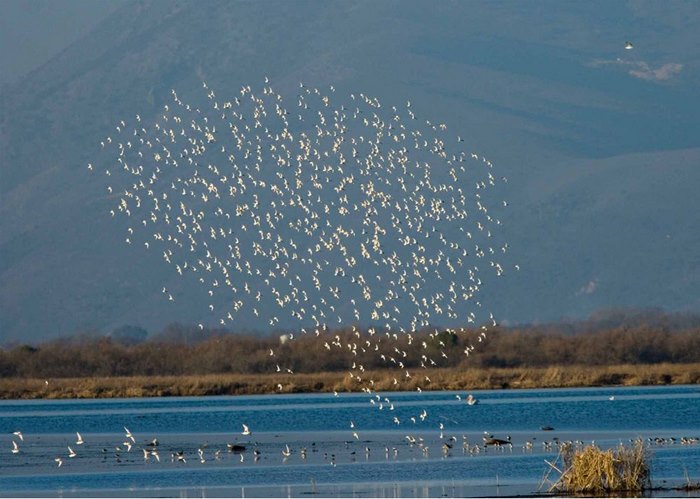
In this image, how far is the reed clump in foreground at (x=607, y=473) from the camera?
34344 mm

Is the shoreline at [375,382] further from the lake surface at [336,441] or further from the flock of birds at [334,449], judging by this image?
the flock of birds at [334,449]

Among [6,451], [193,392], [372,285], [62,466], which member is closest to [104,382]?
[193,392]

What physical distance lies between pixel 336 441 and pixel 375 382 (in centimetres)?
3323

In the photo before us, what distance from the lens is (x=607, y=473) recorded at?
34.4m

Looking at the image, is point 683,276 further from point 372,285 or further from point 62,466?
point 62,466

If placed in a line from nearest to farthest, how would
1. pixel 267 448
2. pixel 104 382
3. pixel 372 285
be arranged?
pixel 267 448, pixel 104 382, pixel 372 285

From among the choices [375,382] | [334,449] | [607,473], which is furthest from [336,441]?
[375,382]

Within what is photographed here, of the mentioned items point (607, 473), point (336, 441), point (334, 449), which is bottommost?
point (607, 473)

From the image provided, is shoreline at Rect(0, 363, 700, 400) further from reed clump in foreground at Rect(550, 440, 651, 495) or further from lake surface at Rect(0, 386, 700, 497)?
reed clump in foreground at Rect(550, 440, 651, 495)

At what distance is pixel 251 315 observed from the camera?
7397 inches

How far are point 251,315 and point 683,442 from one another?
142m

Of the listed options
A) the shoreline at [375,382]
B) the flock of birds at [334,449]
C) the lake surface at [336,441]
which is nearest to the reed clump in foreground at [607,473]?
the lake surface at [336,441]

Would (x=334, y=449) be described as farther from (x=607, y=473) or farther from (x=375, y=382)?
(x=375, y=382)

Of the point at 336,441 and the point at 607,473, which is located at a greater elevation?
the point at 336,441
